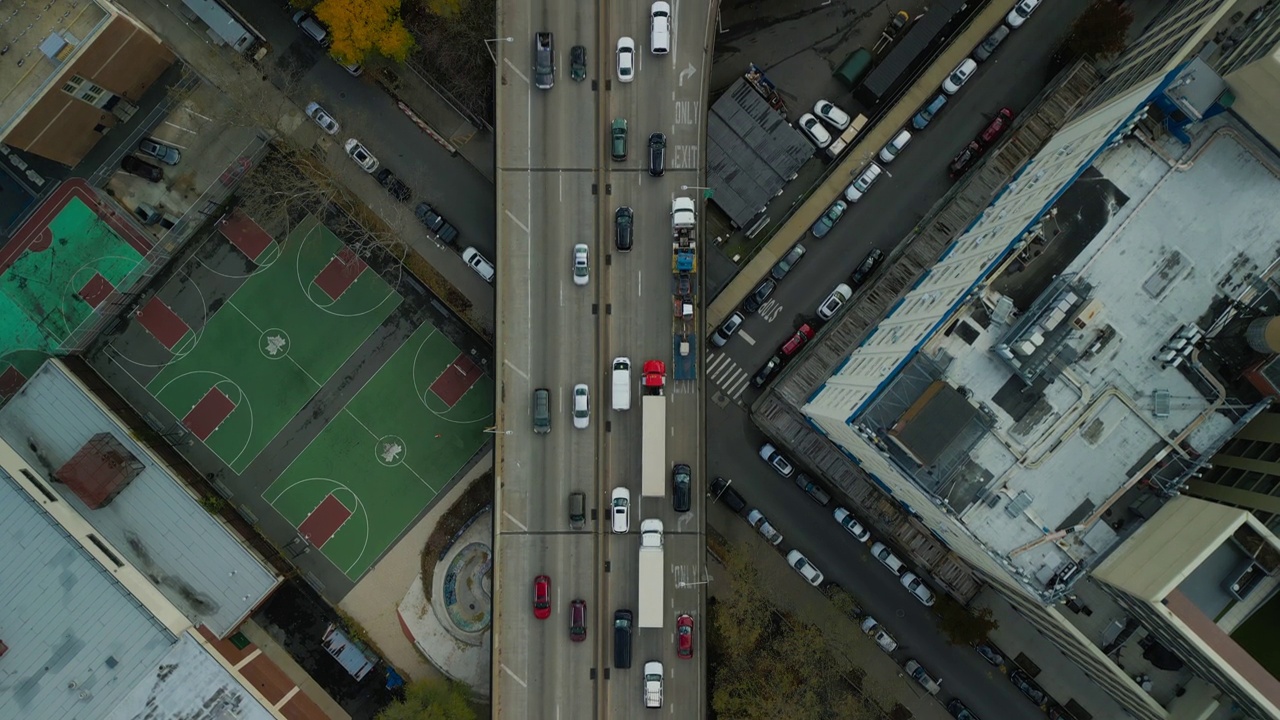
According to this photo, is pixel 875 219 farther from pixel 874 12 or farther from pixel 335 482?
pixel 335 482

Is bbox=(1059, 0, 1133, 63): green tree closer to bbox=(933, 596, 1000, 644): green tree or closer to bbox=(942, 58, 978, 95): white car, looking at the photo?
bbox=(942, 58, 978, 95): white car

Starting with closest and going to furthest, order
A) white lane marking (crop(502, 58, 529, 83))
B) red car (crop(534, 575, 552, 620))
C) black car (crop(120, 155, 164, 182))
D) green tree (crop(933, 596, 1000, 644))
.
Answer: red car (crop(534, 575, 552, 620)) < white lane marking (crop(502, 58, 529, 83)) < green tree (crop(933, 596, 1000, 644)) < black car (crop(120, 155, 164, 182))

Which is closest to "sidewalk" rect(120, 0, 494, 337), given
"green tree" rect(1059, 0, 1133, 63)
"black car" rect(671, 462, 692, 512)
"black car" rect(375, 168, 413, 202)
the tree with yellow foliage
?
"black car" rect(375, 168, 413, 202)

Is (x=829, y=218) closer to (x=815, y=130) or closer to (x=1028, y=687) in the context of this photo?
(x=815, y=130)

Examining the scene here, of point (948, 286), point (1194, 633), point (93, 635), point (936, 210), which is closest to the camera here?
point (1194, 633)

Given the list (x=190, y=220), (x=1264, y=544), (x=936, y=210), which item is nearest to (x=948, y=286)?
(x=936, y=210)

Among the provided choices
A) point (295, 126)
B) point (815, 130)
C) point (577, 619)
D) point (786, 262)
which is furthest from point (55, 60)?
point (815, 130)

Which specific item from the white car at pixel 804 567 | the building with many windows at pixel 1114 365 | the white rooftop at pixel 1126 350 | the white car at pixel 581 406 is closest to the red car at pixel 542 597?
the white car at pixel 581 406

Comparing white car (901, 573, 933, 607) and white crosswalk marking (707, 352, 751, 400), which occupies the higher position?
white crosswalk marking (707, 352, 751, 400)
